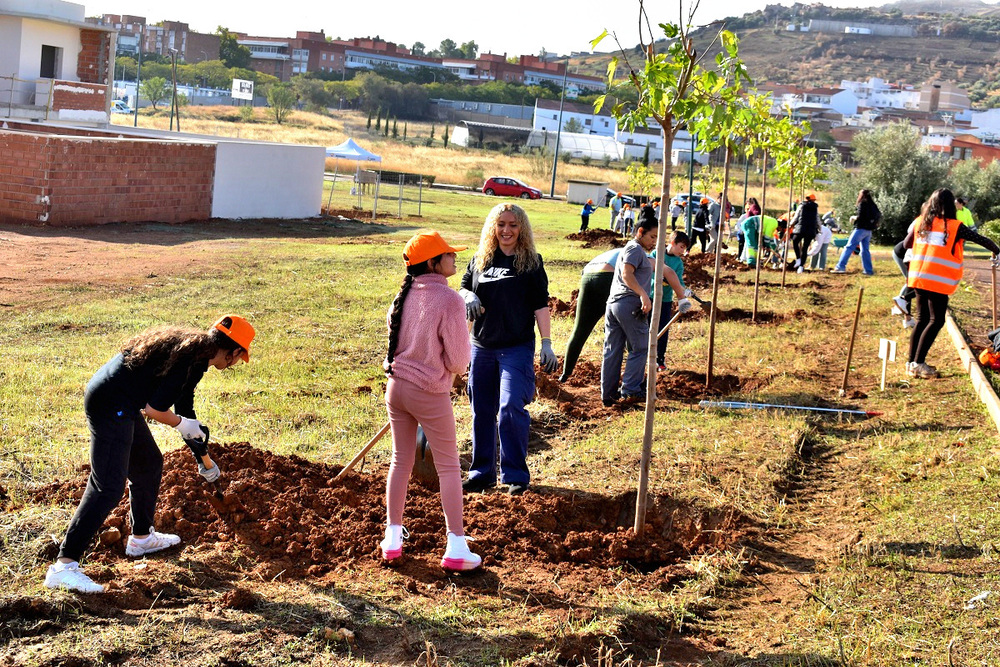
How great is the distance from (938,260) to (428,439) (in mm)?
6162

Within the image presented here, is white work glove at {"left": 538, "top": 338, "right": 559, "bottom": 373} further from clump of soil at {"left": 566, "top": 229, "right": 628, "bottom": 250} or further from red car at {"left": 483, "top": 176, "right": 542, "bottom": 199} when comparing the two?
red car at {"left": 483, "top": 176, "right": 542, "bottom": 199}

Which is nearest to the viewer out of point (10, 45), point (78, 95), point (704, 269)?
point (704, 269)

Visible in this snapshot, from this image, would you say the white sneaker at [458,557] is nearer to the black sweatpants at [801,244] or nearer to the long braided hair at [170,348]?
the long braided hair at [170,348]

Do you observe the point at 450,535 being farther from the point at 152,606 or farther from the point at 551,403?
the point at 551,403

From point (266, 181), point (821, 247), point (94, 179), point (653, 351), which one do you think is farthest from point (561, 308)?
point (266, 181)

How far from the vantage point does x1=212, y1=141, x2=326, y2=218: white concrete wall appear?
25.8 m

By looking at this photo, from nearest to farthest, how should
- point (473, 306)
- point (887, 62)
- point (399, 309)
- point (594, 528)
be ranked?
point (399, 309), point (594, 528), point (473, 306), point (887, 62)

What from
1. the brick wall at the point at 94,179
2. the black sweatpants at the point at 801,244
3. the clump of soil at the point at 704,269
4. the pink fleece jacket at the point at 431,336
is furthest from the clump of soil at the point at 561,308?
the brick wall at the point at 94,179

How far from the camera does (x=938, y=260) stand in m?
9.42

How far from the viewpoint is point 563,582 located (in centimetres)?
533

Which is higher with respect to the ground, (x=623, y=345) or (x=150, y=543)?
(x=623, y=345)

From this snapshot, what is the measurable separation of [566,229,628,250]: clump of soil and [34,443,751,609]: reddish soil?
62.2ft

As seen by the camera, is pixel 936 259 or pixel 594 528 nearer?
pixel 594 528

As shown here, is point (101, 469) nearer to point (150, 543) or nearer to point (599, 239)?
point (150, 543)
